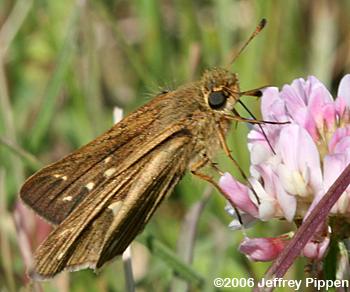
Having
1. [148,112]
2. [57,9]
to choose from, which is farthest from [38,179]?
[57,9]

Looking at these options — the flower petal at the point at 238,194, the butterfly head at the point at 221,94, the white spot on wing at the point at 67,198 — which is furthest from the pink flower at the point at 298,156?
the white spot on wing at the point at 67,198

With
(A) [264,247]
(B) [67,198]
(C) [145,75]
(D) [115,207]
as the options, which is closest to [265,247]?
(A) [264,247]

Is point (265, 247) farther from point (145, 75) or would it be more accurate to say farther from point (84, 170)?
point (145, 75)

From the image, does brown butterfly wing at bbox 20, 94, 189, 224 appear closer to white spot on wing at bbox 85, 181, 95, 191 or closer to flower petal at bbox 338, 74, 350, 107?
white spot on wing at bbox 85, 181, 95, 191

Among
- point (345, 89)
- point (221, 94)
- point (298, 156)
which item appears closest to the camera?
point (298, 156)

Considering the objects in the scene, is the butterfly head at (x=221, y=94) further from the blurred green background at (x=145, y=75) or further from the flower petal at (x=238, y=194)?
the blurred green background at (x=145, y=75)

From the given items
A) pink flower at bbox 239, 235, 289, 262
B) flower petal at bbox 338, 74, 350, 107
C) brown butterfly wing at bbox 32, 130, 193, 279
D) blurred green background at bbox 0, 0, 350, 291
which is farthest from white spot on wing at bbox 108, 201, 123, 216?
flower petal at bbox 338, 74, 350, 107
